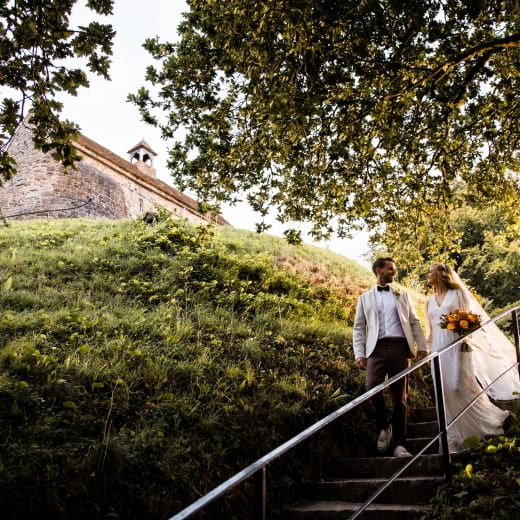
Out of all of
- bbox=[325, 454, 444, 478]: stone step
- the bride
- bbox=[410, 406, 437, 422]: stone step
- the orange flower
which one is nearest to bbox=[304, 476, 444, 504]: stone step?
bbox=[325, 454, 444, 478]: stone step

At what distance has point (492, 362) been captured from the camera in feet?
17.3

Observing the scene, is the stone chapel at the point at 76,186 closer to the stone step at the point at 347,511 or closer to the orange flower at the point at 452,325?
the orange flower at the point at 452,325

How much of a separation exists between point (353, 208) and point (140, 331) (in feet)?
12.6

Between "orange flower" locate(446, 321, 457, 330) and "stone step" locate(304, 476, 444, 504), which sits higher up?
"orange flower" locate(446, 321, 457, 330)

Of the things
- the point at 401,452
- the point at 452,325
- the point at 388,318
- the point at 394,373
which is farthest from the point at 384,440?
the point at 452,325

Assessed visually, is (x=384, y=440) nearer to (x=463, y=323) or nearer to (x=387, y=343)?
(x=387, y=343)

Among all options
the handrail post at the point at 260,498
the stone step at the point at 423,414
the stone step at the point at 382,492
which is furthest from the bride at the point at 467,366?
the handrail post at the point at 260,498

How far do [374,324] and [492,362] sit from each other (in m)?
1.51

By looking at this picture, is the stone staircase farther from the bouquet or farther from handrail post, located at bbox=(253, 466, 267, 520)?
handrail post, located at bbox=(253, 466, 267, 520)

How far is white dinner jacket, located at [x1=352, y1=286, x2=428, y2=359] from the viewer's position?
5.06m

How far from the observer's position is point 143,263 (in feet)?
31.8

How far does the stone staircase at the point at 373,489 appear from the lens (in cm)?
368

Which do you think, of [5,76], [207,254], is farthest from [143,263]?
[5,76]

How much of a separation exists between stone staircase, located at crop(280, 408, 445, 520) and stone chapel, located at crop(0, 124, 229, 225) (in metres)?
14.4
